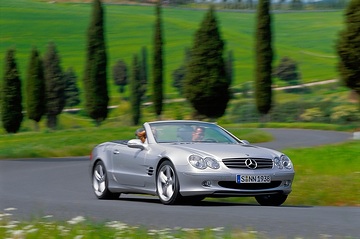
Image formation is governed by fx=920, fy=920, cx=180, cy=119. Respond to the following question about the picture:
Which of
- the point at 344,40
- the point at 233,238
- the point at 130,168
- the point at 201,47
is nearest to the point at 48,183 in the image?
the point at 130,168

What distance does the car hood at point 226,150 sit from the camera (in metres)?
14.2

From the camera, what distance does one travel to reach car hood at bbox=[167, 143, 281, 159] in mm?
14219

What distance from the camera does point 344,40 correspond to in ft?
153

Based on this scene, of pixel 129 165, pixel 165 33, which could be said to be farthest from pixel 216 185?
pixel 165 33

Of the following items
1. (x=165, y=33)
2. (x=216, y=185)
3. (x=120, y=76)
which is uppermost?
(x=216, y=185)

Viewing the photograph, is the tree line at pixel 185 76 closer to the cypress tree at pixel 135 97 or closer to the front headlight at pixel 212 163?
the cypress tree at pixel 135 97

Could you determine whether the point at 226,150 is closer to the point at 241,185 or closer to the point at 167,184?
the point at 241,185

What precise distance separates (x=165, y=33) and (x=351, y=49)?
98.9m

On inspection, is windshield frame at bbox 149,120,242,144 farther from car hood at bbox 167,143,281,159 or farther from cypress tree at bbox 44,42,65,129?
cypress tree at bbox 44,42,65,129

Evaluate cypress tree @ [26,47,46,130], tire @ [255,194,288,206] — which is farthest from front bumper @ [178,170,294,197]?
cypress tree @ [26,47,46,130]

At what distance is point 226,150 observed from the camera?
47.3ft

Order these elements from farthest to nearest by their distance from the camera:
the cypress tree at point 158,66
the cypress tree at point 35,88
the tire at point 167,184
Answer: the cypress tree at point 35,88
the cypress tree at point 158,66
the tire at point 167,184

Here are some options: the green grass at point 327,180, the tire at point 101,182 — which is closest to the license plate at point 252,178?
the green grass at point 327,180

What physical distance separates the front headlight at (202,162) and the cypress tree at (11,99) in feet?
199
